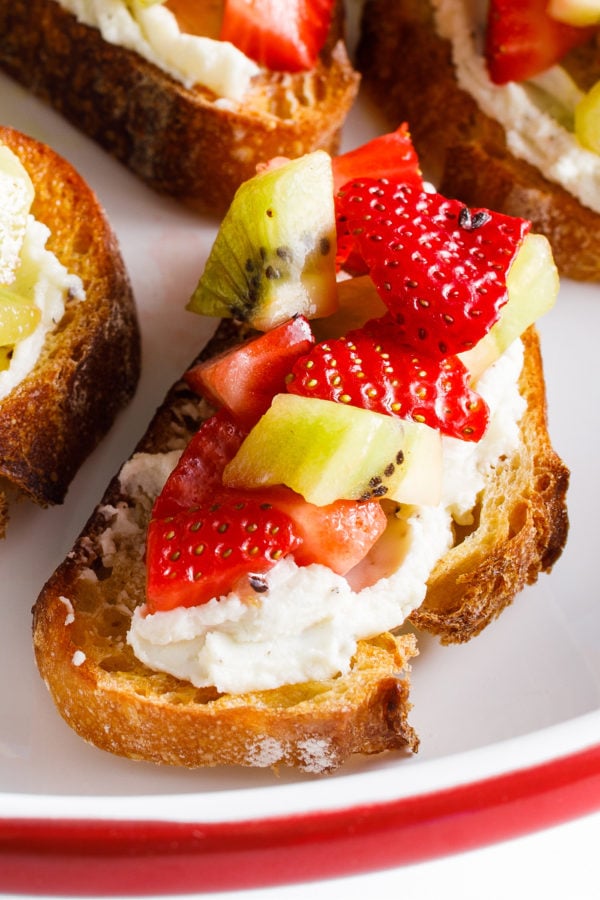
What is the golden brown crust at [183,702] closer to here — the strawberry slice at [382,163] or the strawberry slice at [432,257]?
the strawberry slice at [432,257]

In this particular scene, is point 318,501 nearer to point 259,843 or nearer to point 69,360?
point 259,843

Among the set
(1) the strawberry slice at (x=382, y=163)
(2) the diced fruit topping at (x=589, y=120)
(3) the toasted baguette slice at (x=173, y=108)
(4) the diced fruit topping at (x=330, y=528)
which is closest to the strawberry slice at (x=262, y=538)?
(4) the diced fruit topping at (x=330, y=528)

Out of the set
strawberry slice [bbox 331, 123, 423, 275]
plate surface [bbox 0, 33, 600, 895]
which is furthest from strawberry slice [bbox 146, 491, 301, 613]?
strawberry slice [bbox 331, 123, 423, 275]

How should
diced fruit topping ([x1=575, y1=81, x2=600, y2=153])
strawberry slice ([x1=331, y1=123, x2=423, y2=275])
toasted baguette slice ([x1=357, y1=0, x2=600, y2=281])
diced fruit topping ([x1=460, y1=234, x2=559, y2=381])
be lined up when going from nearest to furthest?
1. diced fruit topping ([x1=460, y1=234, x2=559, y2=381])
2. strawberry slice ([x1=331, y1=123, x2=423, y2=275])
3. diced fruit topping ([x1=575, y1=81, x2=600, y2=153])
4. toasted baguette slice ([x1=357, y1=0, x2=600, y2=281])

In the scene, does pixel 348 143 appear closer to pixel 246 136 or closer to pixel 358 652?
pixel 246 136

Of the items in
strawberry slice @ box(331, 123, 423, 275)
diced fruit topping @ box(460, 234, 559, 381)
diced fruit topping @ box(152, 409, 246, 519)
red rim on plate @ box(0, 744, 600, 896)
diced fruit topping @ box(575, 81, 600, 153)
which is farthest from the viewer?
diced fruit topping @ box(575, 81, 600, 153)

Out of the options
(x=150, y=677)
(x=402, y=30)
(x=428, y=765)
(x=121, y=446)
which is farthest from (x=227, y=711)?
(x=402, y=30)

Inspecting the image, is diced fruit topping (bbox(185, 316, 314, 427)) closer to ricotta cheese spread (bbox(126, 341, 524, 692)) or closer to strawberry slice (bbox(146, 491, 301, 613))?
strawberry slice (bbox(146, 491, 301, 613))

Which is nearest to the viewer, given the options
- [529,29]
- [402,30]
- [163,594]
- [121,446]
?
[163,594]
